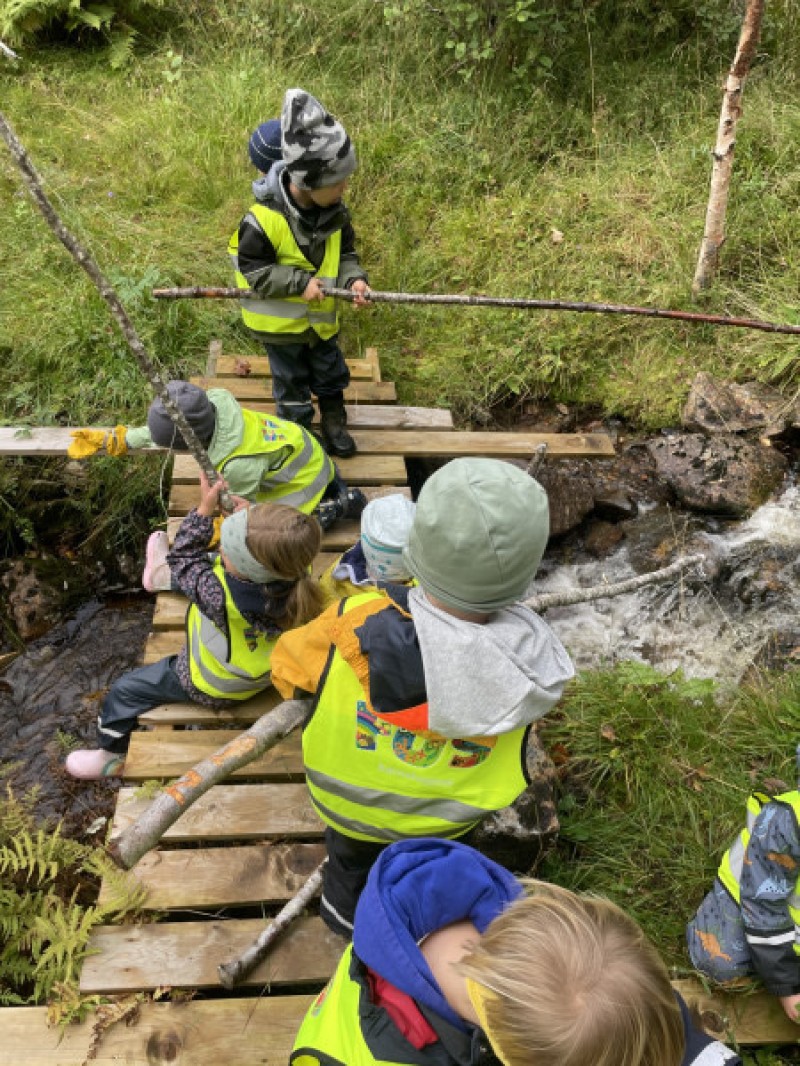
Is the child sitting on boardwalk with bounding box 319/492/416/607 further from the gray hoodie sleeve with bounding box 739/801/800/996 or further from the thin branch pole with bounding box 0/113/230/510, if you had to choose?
the gray hoodie sleeve with bounding box 739/801/800/996

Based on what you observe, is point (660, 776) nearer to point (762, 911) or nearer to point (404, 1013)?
point (762, 911)

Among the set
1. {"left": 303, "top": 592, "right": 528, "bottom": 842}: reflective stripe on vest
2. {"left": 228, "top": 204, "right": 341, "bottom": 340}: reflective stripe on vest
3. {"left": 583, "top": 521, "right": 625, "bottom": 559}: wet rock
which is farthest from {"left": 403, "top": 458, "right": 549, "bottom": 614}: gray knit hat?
{"left": 583, "top": 521, "right": 625, "bottom": 559}: wet rock

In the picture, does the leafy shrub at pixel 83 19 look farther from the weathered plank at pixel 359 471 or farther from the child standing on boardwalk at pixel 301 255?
the weathered plank at pixel 359 471

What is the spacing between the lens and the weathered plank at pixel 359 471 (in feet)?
14.2

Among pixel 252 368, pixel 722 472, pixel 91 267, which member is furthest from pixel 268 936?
pixel 722 472

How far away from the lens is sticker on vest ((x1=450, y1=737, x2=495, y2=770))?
6.45ft

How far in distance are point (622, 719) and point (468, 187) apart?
4.70 m

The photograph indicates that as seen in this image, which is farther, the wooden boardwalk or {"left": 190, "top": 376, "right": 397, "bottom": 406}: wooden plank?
{"left": 190, "top": 376, "right": 397, "bottom": 406}: wooden plank

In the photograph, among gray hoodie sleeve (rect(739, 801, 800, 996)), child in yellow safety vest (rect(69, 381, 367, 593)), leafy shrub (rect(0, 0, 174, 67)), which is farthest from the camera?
leafy shrub (rect(0, 0, 174, 67))

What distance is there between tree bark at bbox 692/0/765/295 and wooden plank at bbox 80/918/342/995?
15.5ft

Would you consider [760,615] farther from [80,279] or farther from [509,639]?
[80,279]

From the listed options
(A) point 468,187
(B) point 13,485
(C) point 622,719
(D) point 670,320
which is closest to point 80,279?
(B) point 13,485

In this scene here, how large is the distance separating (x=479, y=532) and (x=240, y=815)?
1824 mm

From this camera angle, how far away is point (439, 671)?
1727mm
